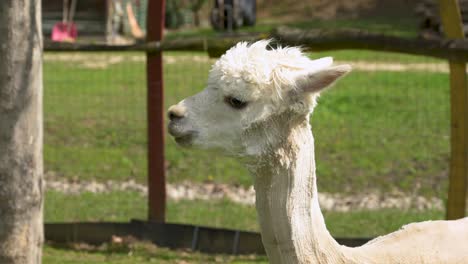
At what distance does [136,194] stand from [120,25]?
2808 cm

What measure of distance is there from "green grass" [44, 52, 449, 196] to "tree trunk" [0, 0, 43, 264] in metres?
4.71

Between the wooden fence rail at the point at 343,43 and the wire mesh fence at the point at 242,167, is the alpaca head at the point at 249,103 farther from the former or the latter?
the wire mesh fence at the point at 242,167

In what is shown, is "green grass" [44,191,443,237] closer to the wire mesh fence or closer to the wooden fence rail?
the wire mesh fence

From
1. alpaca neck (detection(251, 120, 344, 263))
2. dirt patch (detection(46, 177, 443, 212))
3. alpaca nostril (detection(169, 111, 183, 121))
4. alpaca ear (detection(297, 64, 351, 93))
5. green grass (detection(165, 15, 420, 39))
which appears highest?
green grass (detection(165, 15, 420, 39))

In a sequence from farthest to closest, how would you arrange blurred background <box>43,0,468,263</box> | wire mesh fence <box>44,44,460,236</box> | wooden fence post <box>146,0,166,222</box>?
wire mesh fence <box>44,44,460,236</box> < blurred background <box>43,0,468,263</box> < wooden fence post <box>146,0,166,222</box>

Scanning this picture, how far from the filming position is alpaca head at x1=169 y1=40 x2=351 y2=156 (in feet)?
11.5

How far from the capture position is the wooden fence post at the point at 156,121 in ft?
26.8

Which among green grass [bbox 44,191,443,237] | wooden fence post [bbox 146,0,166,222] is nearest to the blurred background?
green grass [bbox 44,191,443,237]

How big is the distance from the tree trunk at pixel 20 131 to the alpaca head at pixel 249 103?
2297mm

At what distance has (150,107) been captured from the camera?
8203 millimetres

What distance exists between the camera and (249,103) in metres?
3.53

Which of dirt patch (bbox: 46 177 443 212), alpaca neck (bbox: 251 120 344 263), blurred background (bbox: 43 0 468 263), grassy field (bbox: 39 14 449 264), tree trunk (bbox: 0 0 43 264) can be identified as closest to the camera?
alpaca neck (bbox: 251 120 344 263)

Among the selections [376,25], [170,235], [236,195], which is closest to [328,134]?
[236,195]

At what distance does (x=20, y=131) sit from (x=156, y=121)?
266cm
